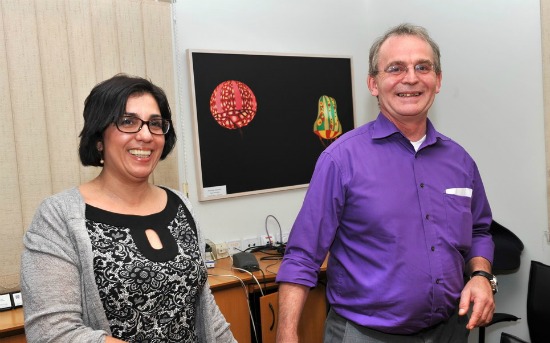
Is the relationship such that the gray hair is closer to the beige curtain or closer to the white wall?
the white wall

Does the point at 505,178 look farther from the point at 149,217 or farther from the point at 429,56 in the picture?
the point at 149,217

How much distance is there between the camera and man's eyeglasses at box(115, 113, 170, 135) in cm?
143

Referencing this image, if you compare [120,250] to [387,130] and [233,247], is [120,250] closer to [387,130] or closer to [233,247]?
Result: [387,130]

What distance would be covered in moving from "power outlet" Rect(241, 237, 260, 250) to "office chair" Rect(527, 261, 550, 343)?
1.61 meters

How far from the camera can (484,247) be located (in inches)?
71.7

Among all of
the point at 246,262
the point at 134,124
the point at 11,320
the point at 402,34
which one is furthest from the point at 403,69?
the point at 11,320

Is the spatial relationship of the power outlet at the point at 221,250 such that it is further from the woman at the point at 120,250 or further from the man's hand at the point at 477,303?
the man's hand at the point at 477,303

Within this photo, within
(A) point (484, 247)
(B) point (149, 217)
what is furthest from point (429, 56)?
(B) point (149, 217)

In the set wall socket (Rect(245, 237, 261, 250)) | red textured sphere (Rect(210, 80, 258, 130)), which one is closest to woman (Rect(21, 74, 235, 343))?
red textured sphere (Rect(210, 80, 258, 130))

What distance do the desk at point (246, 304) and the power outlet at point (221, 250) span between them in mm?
315

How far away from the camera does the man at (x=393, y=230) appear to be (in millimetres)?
1548

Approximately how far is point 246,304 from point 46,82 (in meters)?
1.53

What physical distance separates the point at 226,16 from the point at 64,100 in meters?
1.17

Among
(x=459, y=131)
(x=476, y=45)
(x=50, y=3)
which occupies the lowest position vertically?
(x=459, y=131)
